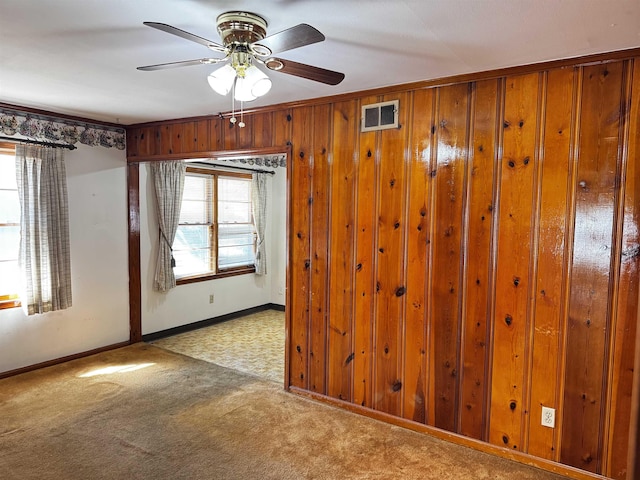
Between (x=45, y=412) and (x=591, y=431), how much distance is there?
3.62 meters

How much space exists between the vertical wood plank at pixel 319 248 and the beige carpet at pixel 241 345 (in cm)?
53

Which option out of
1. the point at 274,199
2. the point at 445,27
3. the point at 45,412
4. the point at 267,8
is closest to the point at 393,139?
the point at 445,27

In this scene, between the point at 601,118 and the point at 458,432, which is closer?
the point at 601,118

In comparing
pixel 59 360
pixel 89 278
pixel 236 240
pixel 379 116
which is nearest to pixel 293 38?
pixel 379 116

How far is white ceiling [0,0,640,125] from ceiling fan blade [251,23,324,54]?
Answer: 0.21 meters

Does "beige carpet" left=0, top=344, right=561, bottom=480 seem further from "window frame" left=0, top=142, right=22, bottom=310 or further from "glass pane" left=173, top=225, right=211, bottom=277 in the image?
"glass pane" left=173, top=225, right=211, bottom=277

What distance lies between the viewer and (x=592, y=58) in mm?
2342

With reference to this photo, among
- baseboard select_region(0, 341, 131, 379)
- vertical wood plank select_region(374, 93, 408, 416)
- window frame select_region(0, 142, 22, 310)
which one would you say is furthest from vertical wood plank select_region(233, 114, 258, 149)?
Answer: baseboard select_region(0, 341, 131, 379)

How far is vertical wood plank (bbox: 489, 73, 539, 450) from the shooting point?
257 cm

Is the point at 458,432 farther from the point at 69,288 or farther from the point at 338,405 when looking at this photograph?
the point at 69,288

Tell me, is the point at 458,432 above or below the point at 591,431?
below

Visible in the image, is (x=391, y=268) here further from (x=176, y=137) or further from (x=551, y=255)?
(x=176, y=137)

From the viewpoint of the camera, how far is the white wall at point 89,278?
394cm

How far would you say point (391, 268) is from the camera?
307 centimetres
